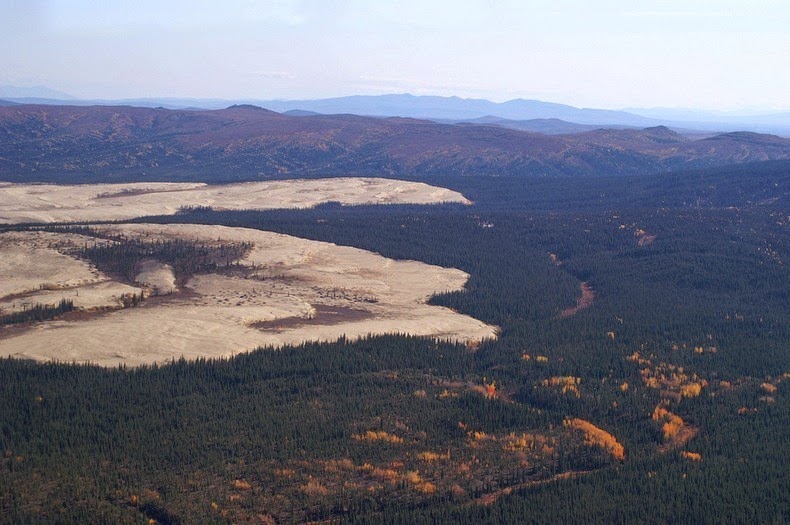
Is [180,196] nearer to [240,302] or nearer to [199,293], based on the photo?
[199,293]

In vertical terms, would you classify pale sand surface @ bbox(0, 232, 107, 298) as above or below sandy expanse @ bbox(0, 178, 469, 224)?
above

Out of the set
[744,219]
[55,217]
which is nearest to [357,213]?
[55,217]

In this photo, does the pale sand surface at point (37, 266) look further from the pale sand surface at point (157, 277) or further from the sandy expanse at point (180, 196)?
the sandy expanse at point (180, 196)

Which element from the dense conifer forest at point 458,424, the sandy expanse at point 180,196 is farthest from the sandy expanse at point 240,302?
the sandy expanse at point 180,196

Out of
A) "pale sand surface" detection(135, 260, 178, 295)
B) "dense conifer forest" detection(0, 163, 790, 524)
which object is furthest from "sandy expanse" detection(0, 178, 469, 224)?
"dense conifer forest" detection(0, 163, 790, 524)

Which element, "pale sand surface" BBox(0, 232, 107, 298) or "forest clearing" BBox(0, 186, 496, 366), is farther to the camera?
"pale sand surface" BBox(0, 232, 107, 298)

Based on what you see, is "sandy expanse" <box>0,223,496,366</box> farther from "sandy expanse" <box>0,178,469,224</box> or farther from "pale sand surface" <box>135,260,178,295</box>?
"sandy expanse" <box>0,178,469,224</box>
